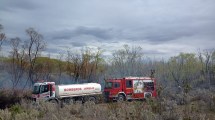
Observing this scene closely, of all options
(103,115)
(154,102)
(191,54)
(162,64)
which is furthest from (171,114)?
(191,54)

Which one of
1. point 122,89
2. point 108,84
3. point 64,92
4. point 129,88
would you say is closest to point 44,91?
point 64,92

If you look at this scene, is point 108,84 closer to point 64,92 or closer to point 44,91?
point 64,92

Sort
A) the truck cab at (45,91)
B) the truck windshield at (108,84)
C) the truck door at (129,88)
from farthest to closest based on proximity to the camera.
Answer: the truck windshield at (108,84), the truck door at (129,88), the truck cab at (45,91)

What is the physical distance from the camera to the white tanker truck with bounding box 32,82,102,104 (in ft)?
78.3

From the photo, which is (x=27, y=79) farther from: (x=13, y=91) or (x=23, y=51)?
(x=13, y=91)

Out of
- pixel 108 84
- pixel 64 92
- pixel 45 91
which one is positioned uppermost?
pixel 108 84

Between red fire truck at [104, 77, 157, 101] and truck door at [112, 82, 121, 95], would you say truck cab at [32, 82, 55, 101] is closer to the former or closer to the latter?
red fire truck at [104, 77, 157, 101]

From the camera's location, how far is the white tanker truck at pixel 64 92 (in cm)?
2387

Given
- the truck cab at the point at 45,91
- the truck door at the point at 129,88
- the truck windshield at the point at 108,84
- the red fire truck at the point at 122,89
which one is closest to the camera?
the truck cab at the point at 45,91

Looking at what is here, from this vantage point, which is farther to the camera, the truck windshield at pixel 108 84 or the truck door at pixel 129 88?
the truck windshield at pixel 108 84

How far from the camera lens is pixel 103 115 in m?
9.93

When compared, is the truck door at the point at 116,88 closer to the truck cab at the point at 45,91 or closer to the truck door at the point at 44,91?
the truck cab at the point at 45,91

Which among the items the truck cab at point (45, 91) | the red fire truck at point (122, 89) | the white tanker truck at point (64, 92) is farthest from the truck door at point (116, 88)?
the truck cab at point (45, 91)

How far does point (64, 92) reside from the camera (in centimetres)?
2438
